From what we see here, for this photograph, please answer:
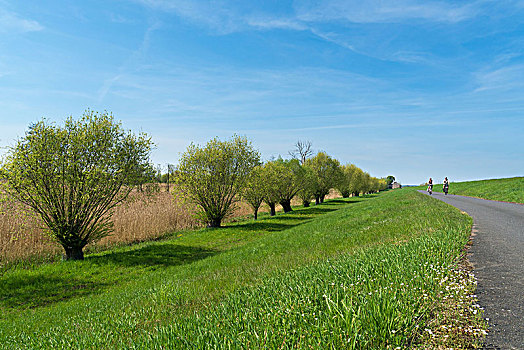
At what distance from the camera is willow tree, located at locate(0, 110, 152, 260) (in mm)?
14367

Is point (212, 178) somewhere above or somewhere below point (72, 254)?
above

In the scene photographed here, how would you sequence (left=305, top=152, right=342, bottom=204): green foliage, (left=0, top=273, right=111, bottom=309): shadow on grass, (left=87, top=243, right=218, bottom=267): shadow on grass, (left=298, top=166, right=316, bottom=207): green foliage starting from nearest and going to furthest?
(left=0, top=273, right=111, bottom=309): shadow on grass < (left=87, top=243, right=218, bottom=267): shadow on grass < (left=298, top=166, right=316, bottom=207): green foliage < (left=305, top=152, right=342, bottom=204): green foliage

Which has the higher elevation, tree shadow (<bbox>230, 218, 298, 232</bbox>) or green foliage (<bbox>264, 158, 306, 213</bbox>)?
green foliage (<bbox>264, 158, 306, 213</bbox>)

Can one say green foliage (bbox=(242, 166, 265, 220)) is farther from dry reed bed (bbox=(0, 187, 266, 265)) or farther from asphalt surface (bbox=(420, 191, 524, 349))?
asphalt surface (bbox=(420, 191, 524, 349))

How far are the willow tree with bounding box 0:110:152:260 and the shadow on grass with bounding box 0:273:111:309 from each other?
301cm

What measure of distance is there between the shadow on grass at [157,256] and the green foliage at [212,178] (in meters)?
6.72

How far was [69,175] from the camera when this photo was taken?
14.9 metres

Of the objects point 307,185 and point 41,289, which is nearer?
point 41,289

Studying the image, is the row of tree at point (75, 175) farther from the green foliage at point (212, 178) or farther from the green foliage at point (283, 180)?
the green foliage at point (283, 180)

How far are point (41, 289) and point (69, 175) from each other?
5.70 meters

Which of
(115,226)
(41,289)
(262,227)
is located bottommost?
(41,289)

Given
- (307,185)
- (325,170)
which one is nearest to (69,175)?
(307,185)

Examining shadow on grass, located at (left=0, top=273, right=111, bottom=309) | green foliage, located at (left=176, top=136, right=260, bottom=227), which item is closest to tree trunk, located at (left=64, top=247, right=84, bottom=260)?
shadow on grass, located at (left=0, top=273, right=111, bottom=309)

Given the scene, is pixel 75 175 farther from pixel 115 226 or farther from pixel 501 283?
pixel 501 283
